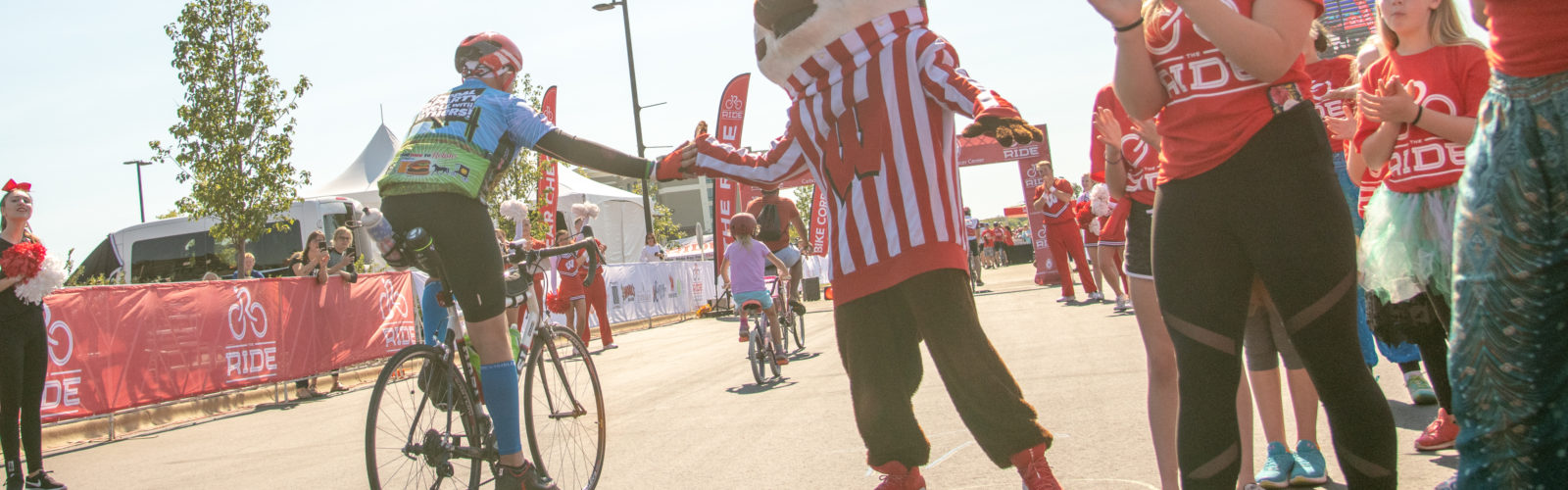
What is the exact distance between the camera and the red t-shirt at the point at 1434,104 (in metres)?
3.30

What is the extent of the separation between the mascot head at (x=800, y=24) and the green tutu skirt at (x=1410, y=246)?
1.91 meters

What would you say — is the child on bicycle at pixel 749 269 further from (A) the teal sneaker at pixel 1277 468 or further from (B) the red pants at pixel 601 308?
(A) the teal sneaker at pixel 1277 468

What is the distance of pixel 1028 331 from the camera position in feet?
33.3

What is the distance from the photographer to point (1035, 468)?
267cm

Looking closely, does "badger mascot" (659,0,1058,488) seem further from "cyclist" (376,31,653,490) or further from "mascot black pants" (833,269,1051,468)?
"cyclist" (376,31,653,490)

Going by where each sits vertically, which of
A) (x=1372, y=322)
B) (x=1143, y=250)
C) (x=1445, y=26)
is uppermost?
(x=1445, y=26)

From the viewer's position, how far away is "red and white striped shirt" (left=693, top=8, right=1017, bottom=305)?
2.70m

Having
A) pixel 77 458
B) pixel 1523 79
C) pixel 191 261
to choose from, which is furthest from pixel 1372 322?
pixel 191 261

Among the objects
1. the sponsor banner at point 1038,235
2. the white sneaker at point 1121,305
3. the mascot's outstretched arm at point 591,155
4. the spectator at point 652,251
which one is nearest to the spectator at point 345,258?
the mascot's outstretched arm at point 591,155

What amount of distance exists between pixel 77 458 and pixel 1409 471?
8.18 m

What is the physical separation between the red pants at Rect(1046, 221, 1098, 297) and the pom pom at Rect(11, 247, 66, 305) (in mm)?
10899

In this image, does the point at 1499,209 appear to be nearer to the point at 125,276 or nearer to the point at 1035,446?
the point at 1035,446

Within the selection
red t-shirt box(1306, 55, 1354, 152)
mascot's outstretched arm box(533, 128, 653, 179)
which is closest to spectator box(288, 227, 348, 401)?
mascot's outstretched arm box(533, 128, 653, 179)

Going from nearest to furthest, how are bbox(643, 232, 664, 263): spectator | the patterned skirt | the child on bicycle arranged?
the patterned skirt, the child on bicycle, bbox(643, 232, 664, 263): spectator
